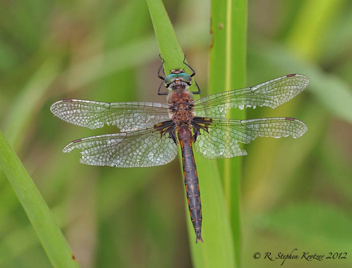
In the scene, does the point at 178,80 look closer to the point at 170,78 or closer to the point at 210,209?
the point at 170,78

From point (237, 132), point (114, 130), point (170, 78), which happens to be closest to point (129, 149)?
point (170, 78)

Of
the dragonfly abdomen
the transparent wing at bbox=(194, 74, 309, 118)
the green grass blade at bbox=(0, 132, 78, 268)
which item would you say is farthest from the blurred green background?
the green grass blade at bbox=(0, 132, 78, 268)

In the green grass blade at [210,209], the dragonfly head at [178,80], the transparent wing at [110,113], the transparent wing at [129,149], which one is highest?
the dragonfly head at [178,80]

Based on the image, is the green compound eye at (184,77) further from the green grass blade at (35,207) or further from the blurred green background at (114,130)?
the green grass blade at (35,207)

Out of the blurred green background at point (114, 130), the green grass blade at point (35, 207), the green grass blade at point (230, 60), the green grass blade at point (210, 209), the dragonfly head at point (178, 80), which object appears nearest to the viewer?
the green grass blade at point (35, 207)

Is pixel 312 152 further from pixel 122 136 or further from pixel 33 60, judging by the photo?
pixel 33 60

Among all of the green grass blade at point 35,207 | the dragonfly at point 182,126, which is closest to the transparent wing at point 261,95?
the dragonfly at point 182,126

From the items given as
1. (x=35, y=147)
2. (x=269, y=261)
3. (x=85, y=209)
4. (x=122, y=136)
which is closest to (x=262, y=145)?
(x=269, y=261)

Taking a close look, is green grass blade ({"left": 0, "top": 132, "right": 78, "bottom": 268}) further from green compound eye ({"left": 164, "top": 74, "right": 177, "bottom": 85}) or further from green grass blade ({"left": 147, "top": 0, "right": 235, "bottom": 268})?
green compound eye ({"left": 164, "top": 74, "right": 177, "bottom": 85})
